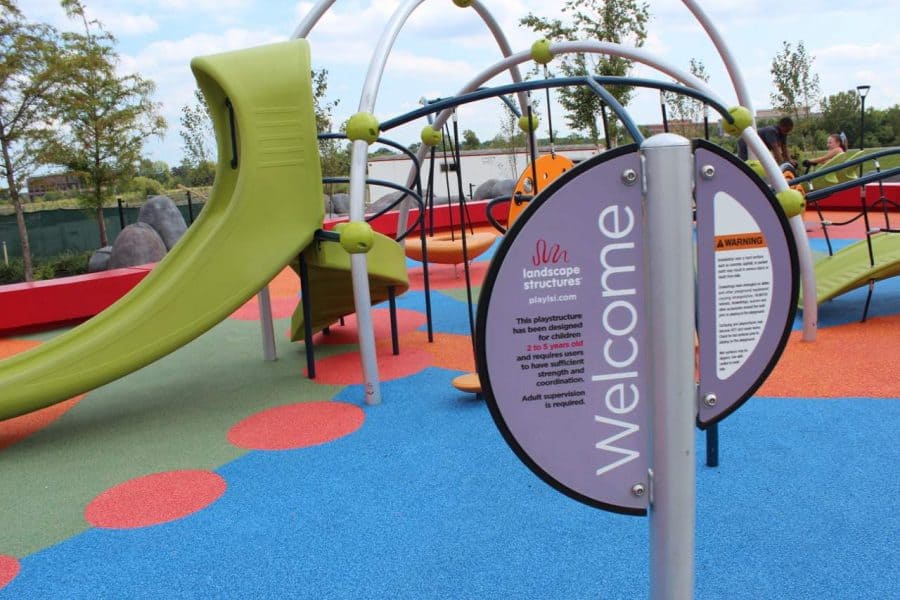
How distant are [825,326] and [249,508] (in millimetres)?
3925

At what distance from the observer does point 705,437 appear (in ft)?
9.81

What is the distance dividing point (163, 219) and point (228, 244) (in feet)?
23.5

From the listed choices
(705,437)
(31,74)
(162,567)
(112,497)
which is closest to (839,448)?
(705,437)

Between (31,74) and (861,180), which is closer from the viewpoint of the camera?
(861,180)

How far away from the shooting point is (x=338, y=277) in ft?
15.9

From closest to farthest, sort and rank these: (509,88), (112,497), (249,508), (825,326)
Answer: (509,88), (249,508), (112,497), (825,326)

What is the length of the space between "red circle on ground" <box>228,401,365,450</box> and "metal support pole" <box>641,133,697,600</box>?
257 centimetres

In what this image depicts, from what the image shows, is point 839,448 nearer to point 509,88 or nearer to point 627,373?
point 509,88

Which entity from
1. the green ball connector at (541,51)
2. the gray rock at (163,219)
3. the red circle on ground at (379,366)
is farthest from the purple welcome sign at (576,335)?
the gray rock at (163,219)

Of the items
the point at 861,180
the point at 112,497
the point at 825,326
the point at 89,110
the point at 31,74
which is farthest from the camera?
the point at 89,110

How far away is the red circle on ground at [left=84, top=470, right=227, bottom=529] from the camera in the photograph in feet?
8.87

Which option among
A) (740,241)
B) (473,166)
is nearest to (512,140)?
(473,166)

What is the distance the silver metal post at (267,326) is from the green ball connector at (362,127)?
5.57 feet

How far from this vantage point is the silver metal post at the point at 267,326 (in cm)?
476
